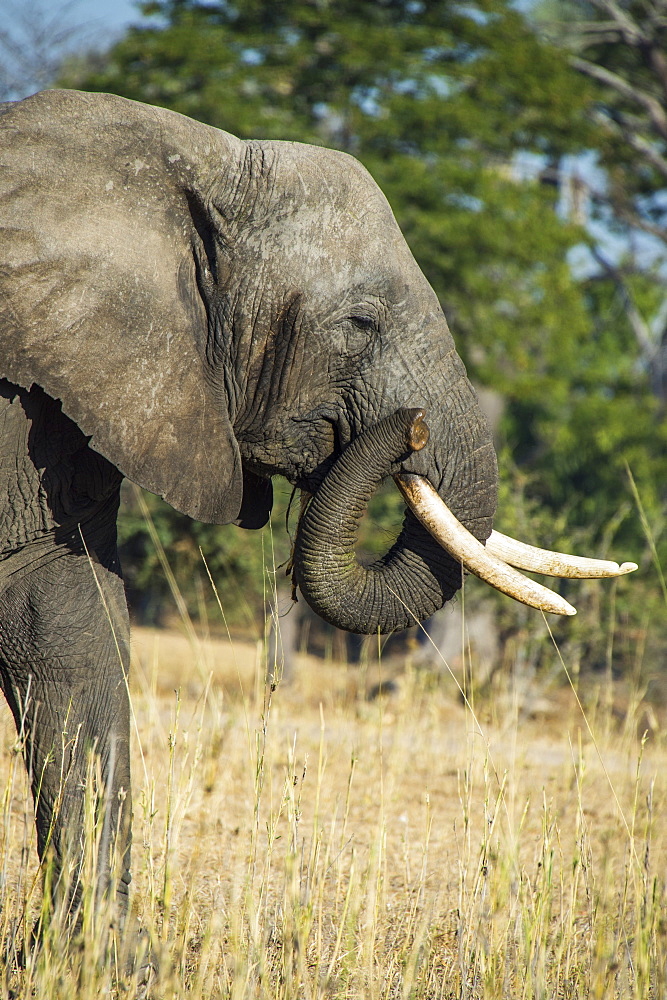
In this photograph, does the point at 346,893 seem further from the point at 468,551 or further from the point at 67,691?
the point at 468,551

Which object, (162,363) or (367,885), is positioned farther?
(162,363)

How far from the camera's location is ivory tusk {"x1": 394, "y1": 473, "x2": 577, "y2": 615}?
328 cm

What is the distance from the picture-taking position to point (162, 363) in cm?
332

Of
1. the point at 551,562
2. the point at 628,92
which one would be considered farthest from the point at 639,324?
the point at 551,562

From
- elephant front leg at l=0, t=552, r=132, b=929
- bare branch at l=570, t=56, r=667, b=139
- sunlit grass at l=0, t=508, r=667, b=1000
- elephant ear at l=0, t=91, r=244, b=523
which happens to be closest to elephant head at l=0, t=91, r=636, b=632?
elephant ear at l=0, t=91, r=244, b=523

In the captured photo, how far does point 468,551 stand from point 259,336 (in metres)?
0.98

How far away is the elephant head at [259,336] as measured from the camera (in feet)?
10.6

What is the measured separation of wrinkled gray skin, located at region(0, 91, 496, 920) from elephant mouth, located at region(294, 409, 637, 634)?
16 millimetres

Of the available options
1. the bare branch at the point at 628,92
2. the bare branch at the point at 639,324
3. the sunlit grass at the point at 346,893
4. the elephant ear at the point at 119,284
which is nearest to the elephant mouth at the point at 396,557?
the sunlit grass at the point at 346,893

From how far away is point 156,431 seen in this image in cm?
332

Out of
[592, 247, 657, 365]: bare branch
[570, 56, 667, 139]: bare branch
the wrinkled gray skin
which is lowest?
[592, 247, 657, 365]: bare branch

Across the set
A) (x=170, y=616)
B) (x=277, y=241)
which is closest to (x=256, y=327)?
(x=277, y=241)

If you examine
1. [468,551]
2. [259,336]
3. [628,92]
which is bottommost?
[628,92]

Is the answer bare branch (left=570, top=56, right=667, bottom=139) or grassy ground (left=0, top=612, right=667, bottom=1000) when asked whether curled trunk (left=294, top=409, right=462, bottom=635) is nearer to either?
grassy ground (left=0, top=612, right=667, bottom=1000)
